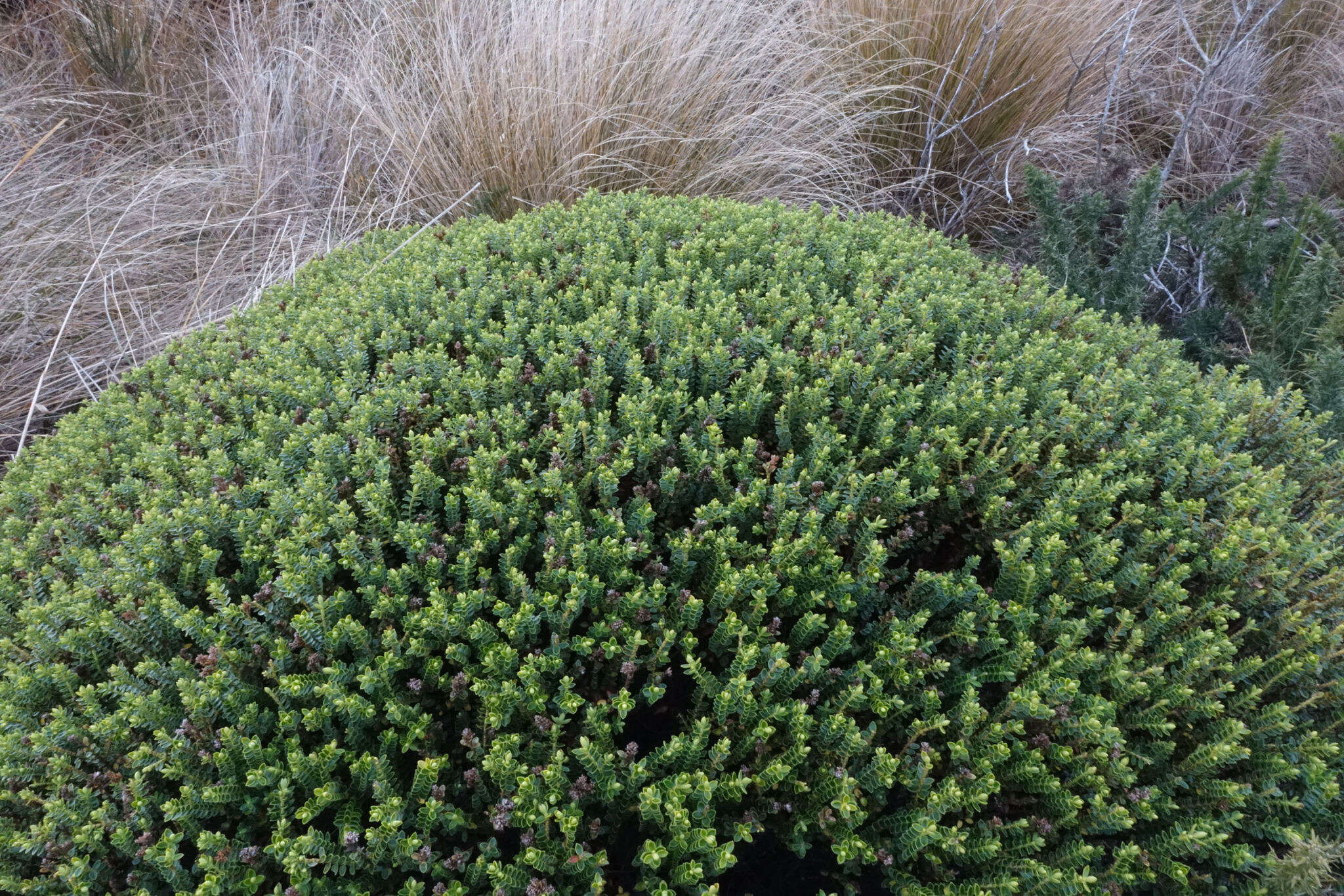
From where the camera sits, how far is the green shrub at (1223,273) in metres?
3.37

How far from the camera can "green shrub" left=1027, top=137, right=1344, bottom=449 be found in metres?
3.37

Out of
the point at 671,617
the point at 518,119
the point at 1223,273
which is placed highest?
the point at 518,119

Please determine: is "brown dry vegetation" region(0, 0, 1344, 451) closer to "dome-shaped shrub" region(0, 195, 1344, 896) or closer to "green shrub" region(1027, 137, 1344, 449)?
"green shrub" region(1027, 137, 1344, 449)

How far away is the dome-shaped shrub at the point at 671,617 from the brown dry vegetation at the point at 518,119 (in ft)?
7.06

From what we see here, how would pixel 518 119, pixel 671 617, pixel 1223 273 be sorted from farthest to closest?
1. pixel 518 119
2. pixel 1223 273
3. pixel 671 617

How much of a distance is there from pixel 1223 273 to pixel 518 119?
350cm

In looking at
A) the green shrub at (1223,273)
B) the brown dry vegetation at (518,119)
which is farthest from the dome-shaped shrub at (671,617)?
the brown dry vegetation at (518,119)

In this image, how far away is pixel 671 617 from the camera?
63.6 inches

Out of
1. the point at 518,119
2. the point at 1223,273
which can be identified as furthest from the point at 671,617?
the point at 1223,273

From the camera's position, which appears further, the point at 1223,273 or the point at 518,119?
the point at 518,119

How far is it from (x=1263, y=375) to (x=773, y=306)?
2195 millimetres

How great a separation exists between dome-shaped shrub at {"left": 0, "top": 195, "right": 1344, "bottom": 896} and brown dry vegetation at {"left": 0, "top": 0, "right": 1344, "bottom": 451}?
215 cm

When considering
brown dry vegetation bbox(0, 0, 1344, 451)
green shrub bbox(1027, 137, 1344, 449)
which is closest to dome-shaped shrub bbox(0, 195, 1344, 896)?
green shrub bbox(1027, 137, 1344, 449)

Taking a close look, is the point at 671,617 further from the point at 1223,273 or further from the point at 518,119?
the point at 1223,273
